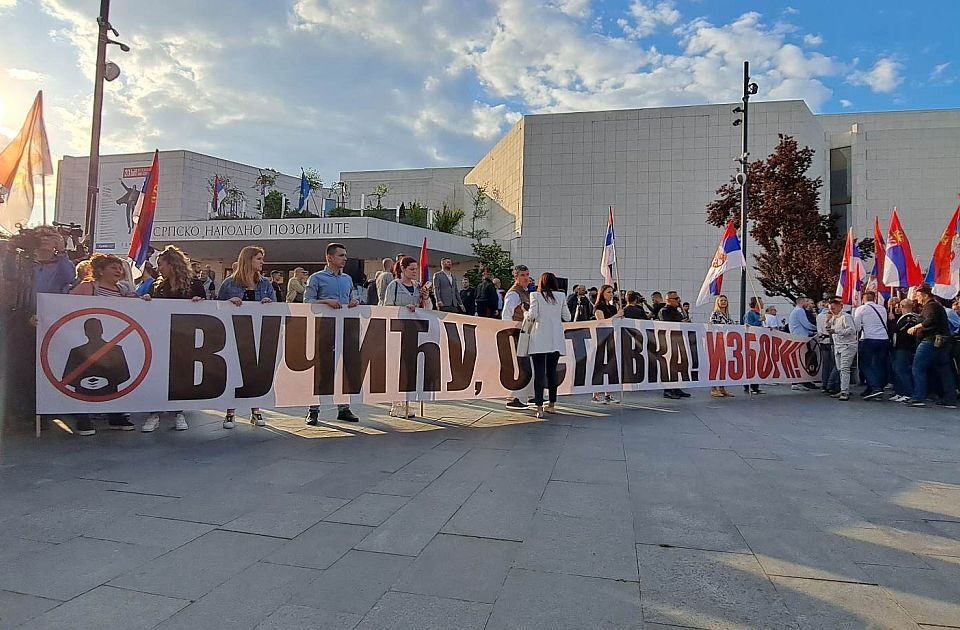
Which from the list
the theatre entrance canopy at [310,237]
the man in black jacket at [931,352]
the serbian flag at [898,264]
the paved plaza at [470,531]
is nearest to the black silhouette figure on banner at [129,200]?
the theatre entrance canopy at [310,237]

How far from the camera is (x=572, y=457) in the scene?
539 cm

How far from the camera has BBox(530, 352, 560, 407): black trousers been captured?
772 cm

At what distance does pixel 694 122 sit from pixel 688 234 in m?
5.37

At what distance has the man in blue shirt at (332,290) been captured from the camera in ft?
22.2

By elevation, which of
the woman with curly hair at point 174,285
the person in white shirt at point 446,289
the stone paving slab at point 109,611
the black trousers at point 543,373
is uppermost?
the person in white shirt at point 446,289

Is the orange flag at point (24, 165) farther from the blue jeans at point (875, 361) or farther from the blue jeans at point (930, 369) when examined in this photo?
the blue jeans at point (930, 369)

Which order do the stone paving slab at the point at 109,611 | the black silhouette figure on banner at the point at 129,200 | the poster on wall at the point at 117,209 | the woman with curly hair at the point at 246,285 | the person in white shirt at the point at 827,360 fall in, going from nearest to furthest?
the stone paving slab at the point at 109,611
the woman with curly hair at the point at 246,285
the person in white shirt at the point at 827,360
the black silhouette figure on banner at the point at 129,200
the poster on wall at the point at 117,209

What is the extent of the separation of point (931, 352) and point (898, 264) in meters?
3.13

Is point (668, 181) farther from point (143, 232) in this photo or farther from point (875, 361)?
point (143, 232)

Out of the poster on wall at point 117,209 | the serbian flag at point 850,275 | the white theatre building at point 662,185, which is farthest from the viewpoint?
the white theatre building at point 662,185

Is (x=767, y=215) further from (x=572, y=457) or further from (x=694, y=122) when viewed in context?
(x=572, y=457)

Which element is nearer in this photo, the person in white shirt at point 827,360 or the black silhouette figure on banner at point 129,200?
the person in white shirt at point 827,360

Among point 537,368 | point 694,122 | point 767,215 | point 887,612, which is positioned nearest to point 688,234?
point 694,122

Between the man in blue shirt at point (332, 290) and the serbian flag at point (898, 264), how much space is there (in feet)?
37.2
